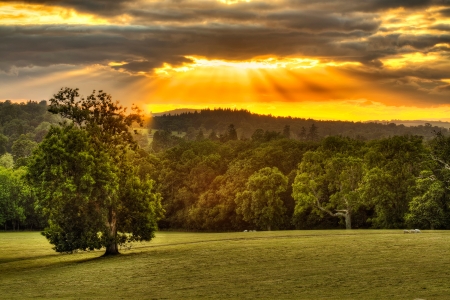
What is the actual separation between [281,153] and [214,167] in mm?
19226

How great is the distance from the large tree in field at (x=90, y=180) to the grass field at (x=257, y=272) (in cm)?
339

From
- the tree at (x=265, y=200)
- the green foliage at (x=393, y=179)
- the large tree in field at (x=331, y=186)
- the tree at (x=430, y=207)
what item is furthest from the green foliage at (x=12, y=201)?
the tree at (x=430, y=207)

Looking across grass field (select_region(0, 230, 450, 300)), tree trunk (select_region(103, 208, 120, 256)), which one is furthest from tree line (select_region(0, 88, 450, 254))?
grass field (select_region(0, 230, 450, 300))

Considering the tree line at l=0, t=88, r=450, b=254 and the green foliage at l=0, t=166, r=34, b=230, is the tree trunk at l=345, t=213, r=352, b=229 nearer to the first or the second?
the tree line at l=0, t=88, r=450, b=254

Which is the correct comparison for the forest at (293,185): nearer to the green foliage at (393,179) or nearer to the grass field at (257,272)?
the green foliage at (393,179)

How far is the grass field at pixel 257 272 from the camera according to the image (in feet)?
118

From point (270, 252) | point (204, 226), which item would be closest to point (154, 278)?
point (270, 252)

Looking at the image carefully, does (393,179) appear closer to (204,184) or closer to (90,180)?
(204,184)

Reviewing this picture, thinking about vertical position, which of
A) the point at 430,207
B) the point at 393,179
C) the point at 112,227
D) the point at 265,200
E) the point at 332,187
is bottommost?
the point at 112,227

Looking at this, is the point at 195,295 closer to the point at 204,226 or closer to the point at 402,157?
the point at 402,157

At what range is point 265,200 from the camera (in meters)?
125

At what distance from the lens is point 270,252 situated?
188 ft

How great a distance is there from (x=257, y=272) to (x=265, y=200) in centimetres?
8016

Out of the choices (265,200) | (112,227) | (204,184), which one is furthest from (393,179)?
(112,227)
